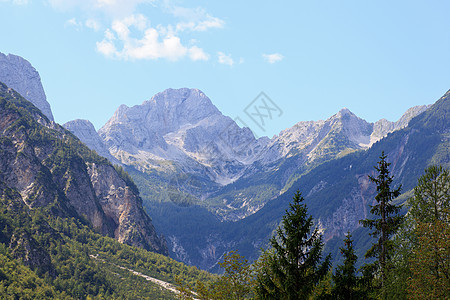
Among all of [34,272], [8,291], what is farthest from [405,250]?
[34,272]

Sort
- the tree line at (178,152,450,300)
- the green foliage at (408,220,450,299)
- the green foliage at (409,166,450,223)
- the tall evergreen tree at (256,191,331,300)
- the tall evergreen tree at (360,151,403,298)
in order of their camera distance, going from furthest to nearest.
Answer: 1. the tall evergreen tree at (360,151,403,298)
2. the green foliage at (409,166,450,223)
3. the tall evergreen tree at (256,191,331,300)
4. the tree line at (178,152,450,300)
5. the green foliage at (408,220,450,299)

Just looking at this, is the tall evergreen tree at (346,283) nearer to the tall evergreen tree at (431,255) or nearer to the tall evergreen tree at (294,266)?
the tall evergreen tree at (294,266)

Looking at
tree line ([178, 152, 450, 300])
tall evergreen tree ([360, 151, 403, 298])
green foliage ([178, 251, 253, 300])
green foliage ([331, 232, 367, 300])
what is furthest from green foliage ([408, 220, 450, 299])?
green foliage ([178, 251, 253, 300])

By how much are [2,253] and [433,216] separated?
19707 cm

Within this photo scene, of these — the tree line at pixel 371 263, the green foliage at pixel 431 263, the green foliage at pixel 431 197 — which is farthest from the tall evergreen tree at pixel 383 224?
the green foliage at pixel 431 263

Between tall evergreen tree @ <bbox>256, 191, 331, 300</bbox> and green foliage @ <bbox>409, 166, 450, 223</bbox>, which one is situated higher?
green foliage @ <bbox>409, 166, 450, 223</bbox>

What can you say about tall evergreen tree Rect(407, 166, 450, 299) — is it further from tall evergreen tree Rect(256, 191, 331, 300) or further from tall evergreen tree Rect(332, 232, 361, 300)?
tall evergreen tree Rect(256, 191, 331, 300)

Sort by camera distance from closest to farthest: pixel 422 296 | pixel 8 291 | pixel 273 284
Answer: pixel 422 296
pixel 273 284
pixel 8 291

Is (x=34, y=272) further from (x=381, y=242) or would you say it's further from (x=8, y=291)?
(x=381, y=242)

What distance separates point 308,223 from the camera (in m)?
47.1

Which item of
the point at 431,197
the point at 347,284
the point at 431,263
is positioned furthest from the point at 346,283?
the point at 431,197

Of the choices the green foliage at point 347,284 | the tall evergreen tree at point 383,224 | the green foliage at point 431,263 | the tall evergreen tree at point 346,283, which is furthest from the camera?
the tall evergreen tree at point 383,224

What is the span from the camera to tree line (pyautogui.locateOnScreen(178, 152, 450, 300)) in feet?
140

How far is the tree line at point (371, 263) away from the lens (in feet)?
140
